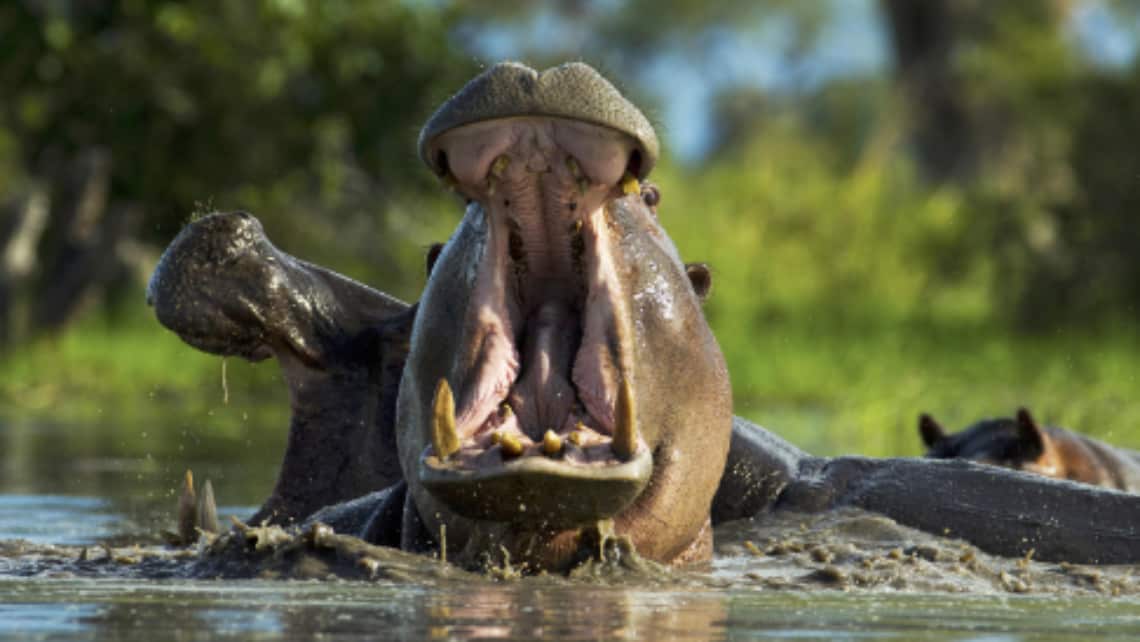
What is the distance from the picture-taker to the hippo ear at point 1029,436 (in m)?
7.84

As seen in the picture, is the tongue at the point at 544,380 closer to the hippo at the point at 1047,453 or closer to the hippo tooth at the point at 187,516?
the hippo tooth at the point at 187,516

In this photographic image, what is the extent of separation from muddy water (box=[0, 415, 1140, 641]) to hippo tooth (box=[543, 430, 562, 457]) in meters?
0.27

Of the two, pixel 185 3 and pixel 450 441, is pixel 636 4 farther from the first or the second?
pixel 450 441

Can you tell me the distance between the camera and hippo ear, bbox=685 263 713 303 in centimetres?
517

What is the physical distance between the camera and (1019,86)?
66.2 ft

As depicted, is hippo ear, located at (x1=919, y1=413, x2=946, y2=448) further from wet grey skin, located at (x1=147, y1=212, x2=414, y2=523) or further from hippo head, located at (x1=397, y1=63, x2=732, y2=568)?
hippo head, located at (x1=397, y1=63, x2=732, y2=568)

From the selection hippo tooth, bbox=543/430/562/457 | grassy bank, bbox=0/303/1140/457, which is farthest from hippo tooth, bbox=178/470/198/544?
grassy bank, bbox=0/303/1140/457

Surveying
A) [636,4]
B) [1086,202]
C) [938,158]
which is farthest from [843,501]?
[636,4]

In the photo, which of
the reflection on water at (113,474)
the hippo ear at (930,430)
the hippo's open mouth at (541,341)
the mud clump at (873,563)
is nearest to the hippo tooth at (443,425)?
the hippo's open mouth at (541,341)

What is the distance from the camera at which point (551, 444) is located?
4.16 metres

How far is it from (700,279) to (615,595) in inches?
44.2

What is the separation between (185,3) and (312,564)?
10594mm

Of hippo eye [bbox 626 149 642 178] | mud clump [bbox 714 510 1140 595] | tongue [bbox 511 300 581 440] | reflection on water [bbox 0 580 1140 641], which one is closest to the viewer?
reflection on water [bbox 0 580 1140 641]

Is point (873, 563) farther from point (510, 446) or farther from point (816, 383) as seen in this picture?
point (816, 383)
